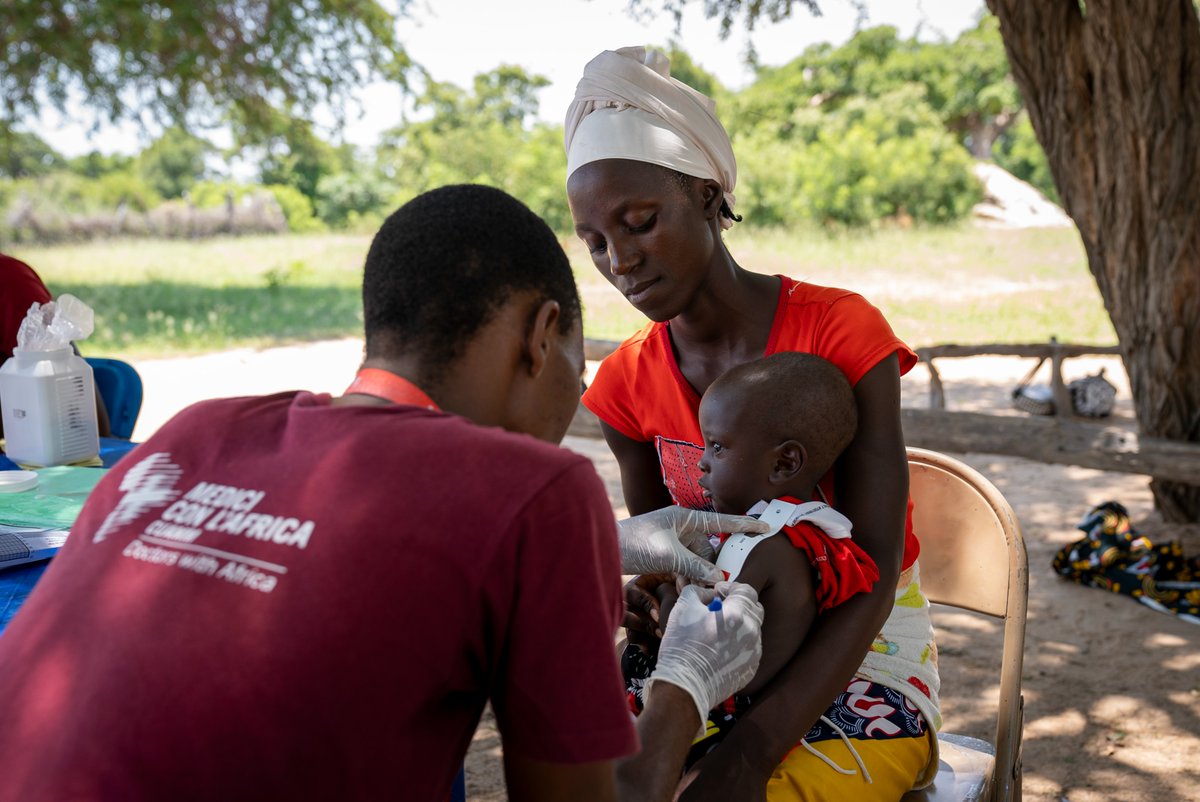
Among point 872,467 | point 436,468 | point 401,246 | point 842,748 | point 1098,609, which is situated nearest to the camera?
point 436,468

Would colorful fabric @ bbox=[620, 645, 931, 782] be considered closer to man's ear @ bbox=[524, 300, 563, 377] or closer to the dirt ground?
man's ear @ bbox=[524, 300, 563, 377]

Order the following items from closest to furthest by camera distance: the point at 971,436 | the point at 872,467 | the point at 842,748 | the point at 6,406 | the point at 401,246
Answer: the point at 401,246 < the point at 842,748 < the point at 872,467 < the point at 6,406 < the point at 971,436

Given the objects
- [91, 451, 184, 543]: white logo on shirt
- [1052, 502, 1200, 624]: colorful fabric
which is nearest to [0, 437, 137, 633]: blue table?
[91, 451, 184, 543]: white logo on shirt

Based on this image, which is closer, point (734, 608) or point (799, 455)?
point (734, 608)

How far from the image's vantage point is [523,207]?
1.26m

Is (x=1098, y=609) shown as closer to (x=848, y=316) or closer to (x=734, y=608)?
(x=848, y=316)

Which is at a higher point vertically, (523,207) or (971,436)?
(523,207)

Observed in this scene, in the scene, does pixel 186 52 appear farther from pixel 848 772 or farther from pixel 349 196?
pixel 349 196

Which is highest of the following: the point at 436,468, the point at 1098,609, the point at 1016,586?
the point at 436,468

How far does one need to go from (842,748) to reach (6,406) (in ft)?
6.19

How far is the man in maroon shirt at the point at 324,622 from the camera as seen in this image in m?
0.89

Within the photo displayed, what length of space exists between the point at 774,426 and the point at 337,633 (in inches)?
39.2

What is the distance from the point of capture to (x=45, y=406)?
2.29 metres

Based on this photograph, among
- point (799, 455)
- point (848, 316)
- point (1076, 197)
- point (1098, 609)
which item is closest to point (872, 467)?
point (799, 455)
